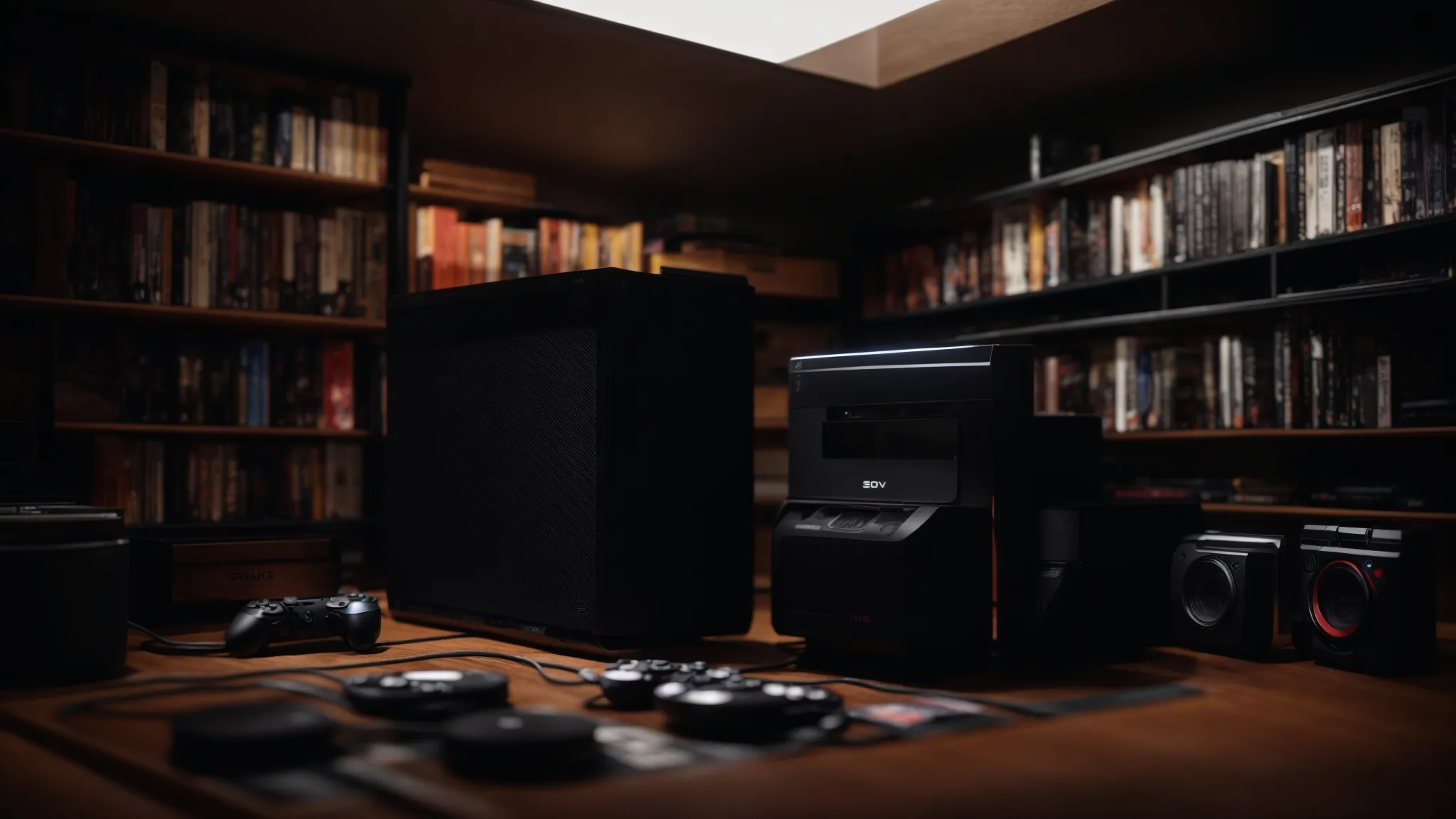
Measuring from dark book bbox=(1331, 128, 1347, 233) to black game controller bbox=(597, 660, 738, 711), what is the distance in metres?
1.71

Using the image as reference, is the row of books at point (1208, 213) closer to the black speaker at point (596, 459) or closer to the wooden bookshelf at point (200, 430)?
the black speaker at point (596, 459)

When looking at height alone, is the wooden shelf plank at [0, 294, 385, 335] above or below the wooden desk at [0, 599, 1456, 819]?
above

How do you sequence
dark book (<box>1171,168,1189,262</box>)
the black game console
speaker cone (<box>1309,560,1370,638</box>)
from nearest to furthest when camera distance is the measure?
the black game console, speaker cone (<box>1309,560,1370,638</box>), dark book (<box>1171,168,1189,262</box>)

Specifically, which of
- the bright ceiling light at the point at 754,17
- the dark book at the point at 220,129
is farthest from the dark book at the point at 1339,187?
the dark book at the point at 220,129

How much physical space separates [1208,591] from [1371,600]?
0.58ft

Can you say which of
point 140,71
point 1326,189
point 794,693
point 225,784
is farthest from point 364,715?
point 1326,189

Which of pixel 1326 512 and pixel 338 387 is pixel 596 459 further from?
pixel 1326 512

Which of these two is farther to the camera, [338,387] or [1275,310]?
[338,387]

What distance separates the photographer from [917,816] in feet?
2.25

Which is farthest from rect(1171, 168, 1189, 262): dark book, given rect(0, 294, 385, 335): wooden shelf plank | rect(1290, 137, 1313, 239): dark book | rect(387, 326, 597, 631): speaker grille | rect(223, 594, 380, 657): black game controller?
rect(223, 594, 380, 657): black game controller

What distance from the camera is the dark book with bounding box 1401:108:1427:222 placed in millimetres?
2000

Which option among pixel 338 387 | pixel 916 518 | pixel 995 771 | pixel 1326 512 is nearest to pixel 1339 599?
pixel 916 518

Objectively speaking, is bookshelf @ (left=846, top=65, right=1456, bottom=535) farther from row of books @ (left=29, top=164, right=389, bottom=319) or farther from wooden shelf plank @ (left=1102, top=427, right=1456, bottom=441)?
row of books @ (left=29, top=164, right=389, bottom=319)

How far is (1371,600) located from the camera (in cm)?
123
